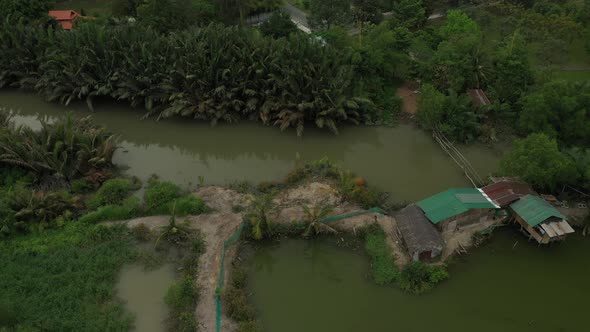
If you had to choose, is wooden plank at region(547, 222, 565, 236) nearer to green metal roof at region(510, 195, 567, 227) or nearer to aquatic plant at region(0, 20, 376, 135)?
green metal roof at region(510, 195, 567, 227)

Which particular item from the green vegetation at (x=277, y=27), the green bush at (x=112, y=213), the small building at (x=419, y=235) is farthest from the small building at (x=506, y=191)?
the green vegetation at (x=277, y=27)

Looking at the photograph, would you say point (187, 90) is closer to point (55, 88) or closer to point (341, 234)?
point (55, 88)

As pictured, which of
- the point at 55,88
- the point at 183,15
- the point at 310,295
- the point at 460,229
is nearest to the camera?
the point at 310,295

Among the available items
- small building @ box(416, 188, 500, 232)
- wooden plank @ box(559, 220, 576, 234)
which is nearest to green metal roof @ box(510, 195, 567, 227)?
wooden plank @ box(559, 220, 576, 234)

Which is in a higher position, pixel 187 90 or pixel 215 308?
pixel 187 90

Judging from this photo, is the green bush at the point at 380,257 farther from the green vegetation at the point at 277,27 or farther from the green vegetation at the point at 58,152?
the green vegetation at the point at 277,27

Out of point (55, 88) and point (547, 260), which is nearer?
point (547, 260)

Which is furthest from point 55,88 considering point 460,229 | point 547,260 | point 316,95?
point 547,260
